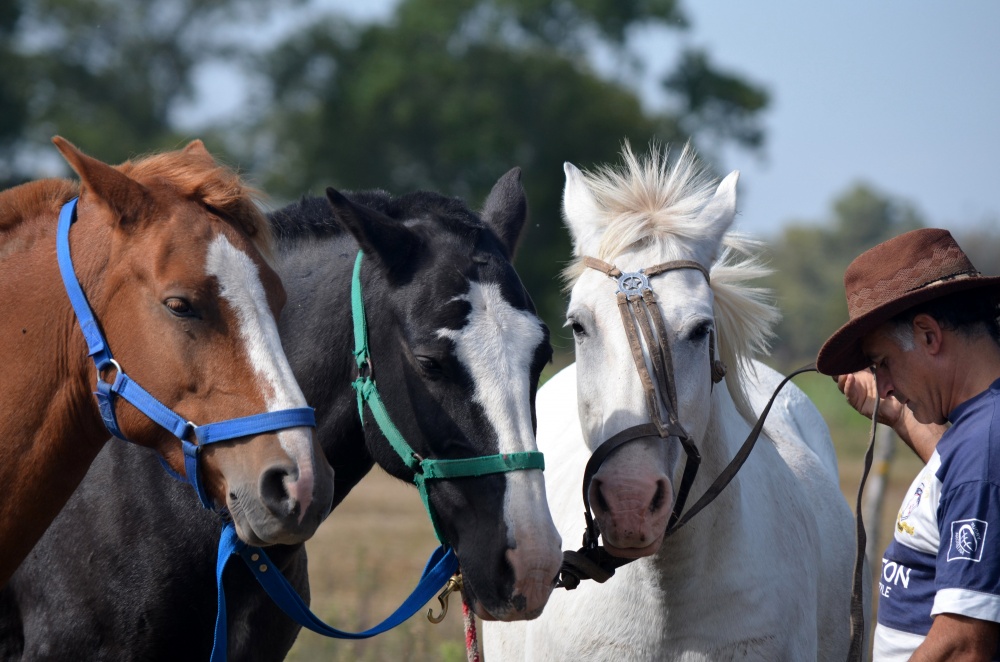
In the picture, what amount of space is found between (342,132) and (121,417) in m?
33.1

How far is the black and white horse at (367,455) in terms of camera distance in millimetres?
2805

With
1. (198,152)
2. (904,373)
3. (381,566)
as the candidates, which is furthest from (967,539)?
(381,566)

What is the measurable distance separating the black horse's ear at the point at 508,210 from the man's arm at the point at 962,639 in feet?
5.68

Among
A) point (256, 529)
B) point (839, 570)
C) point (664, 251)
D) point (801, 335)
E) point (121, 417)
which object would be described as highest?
point (801, 335)

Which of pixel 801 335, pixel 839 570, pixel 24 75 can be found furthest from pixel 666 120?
pixel 801 335

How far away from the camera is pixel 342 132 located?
34.5 meters

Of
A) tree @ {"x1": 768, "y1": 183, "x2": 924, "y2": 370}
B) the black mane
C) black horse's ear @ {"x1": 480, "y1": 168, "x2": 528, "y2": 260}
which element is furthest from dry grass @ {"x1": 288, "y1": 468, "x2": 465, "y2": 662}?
tree @ {"x1": 768, "y1": 183, "x2": 924, "y2": 370}

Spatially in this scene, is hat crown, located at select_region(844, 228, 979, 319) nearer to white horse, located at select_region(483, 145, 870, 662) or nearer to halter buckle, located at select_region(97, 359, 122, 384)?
white horse, located at select_region(483, 145, 870, 662)

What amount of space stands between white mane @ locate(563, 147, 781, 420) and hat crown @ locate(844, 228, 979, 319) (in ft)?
2.41

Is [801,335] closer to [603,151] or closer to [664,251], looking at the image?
[603,151]

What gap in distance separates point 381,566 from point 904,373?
6.12m

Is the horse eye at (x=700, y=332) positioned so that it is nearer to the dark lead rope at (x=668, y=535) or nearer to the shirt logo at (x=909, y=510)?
the dark lead rope at (x=668, y=535)

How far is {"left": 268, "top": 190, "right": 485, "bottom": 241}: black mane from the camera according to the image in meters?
3.26

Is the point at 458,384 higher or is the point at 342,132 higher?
the point at 342,132
